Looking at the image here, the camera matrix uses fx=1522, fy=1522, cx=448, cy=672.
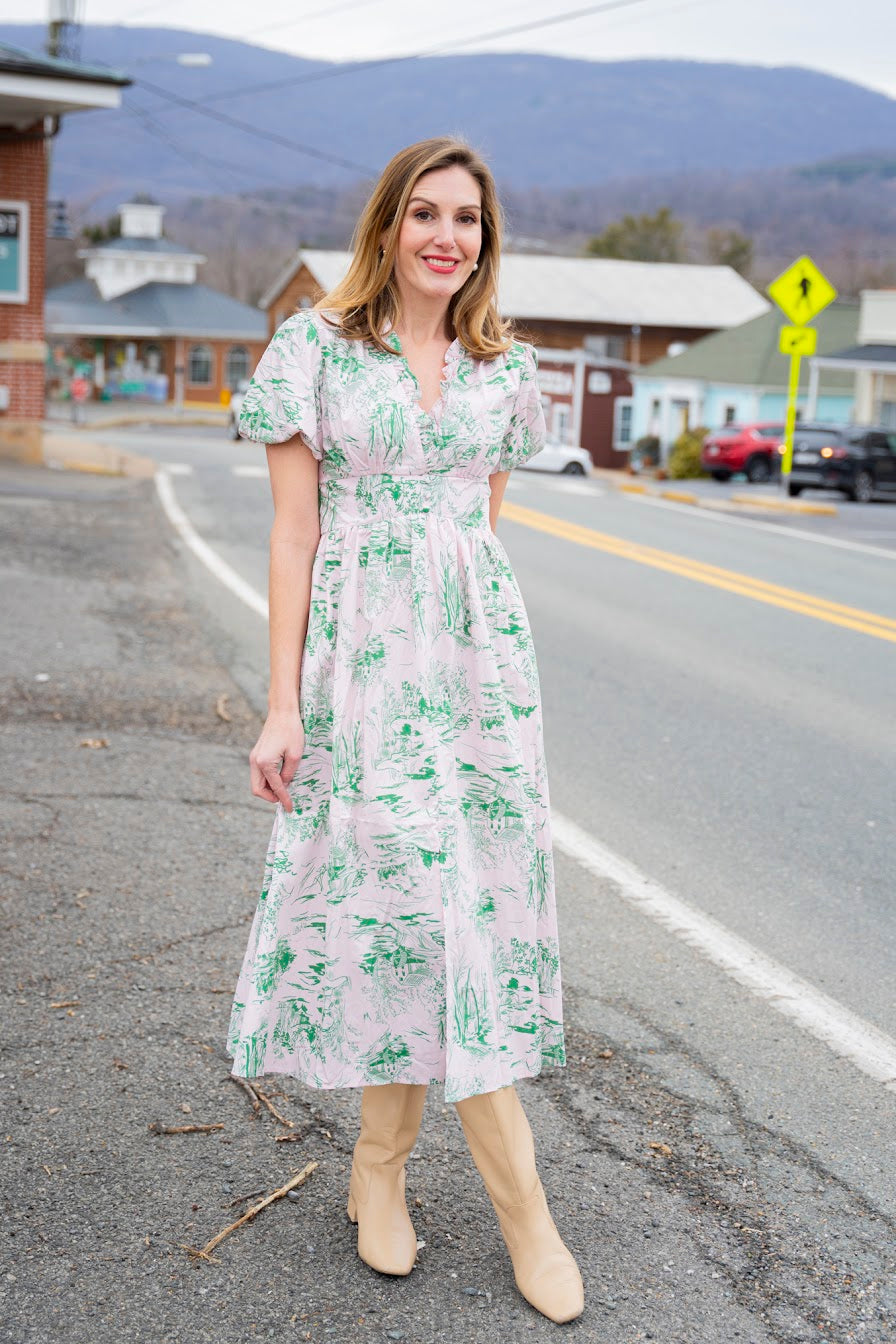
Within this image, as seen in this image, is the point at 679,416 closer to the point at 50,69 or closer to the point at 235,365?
the point at 235,365

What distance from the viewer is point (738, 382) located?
47.2 metres

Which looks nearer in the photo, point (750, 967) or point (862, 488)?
point (750, 967)

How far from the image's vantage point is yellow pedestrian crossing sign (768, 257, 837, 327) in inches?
877

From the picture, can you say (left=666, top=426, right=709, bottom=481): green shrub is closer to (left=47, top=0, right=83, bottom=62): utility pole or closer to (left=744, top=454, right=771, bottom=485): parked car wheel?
(left=744, top=454, right=771, bottom=485): parked car wheel

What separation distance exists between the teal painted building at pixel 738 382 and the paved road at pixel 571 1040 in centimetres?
3956

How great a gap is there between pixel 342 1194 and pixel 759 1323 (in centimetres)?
85

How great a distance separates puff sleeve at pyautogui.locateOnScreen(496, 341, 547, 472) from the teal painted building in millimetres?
43358

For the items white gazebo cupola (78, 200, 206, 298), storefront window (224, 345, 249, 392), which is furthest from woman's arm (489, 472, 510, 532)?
white gazebo cupola (78, 200, 206, 298)

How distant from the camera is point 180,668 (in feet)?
26.1

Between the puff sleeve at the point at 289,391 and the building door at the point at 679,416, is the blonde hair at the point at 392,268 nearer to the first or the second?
the puff sleeve at the point at 289,391

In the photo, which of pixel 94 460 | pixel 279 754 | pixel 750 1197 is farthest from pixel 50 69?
pixel 750 1197

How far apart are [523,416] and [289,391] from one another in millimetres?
499

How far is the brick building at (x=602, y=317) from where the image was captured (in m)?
53.2

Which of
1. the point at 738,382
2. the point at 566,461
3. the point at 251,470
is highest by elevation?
the point at 738,382
